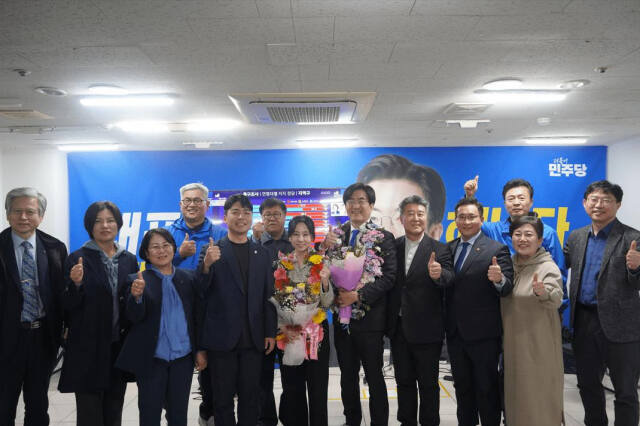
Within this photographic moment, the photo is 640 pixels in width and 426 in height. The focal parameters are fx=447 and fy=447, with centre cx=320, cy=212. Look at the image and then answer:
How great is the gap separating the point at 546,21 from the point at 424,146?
434 centimetres

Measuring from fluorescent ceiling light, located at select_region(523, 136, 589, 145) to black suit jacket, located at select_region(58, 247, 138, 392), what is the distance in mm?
5930

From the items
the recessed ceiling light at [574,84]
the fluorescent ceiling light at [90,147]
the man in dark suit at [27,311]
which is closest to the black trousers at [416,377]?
the man in dark suit at [27,311]

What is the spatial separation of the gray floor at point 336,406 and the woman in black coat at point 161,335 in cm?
127

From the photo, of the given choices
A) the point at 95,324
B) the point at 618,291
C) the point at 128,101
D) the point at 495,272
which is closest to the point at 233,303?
the point at 95,324

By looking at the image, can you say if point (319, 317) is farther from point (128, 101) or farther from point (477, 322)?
point (128, 101)

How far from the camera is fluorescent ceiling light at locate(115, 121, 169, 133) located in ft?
16.4

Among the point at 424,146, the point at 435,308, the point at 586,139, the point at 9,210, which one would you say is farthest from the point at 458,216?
the point at 586,139

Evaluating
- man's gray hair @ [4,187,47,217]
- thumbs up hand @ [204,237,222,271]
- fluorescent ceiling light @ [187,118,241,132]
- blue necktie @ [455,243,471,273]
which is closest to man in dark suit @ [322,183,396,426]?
blue necktie @ [455,243,471,273]

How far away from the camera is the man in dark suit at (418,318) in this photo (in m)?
2.99

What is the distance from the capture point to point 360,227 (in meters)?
3.19

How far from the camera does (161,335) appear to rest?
2.60 meters

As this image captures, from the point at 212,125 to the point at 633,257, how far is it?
13.9 ft

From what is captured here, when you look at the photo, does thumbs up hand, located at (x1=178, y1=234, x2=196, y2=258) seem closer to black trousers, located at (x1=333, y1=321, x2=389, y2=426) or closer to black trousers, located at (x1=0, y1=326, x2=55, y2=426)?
black trousers, located at (x1=0, y1=326, x2=55, y2=426)

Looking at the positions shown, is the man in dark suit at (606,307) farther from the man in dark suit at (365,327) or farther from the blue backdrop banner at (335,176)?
the blue backdrop banner at (335,176)
